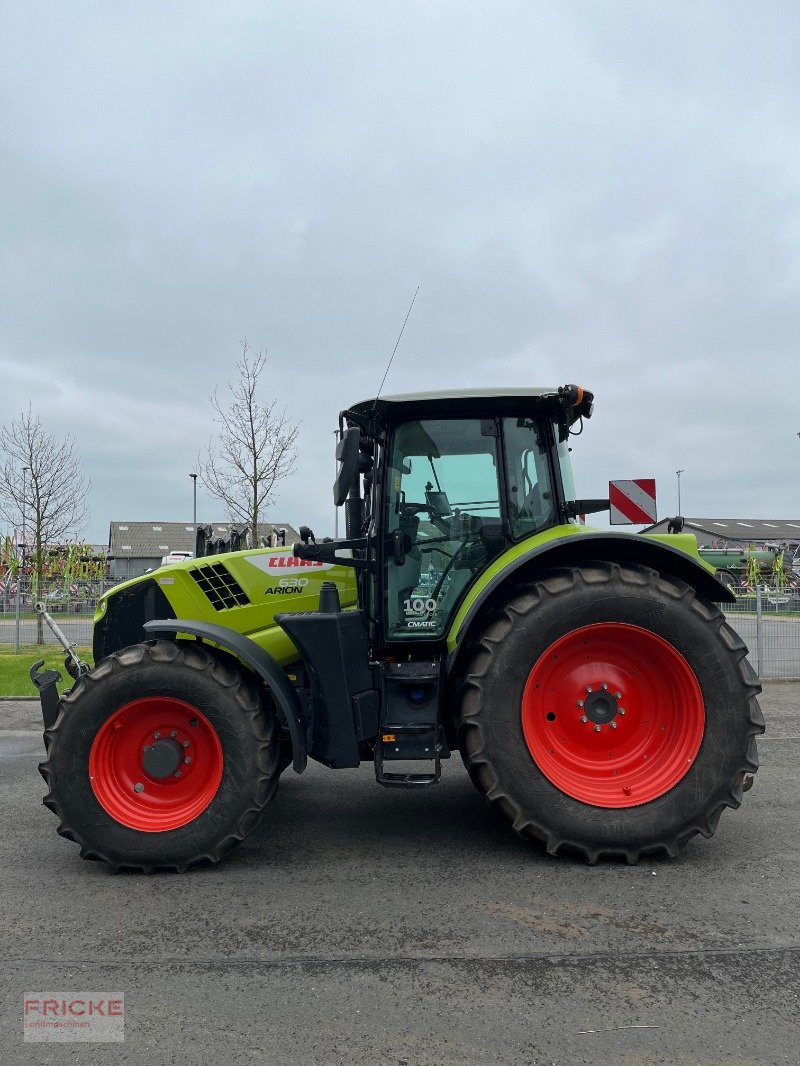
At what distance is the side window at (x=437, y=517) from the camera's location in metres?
4.04

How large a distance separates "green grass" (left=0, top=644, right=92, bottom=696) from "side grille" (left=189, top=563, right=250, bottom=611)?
3844 millimetres

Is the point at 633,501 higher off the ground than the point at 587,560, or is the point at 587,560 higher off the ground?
the point at 633,501

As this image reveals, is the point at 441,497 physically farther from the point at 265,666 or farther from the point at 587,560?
the point at 265,666

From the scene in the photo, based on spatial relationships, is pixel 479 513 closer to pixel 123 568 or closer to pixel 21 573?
pixel 21 573

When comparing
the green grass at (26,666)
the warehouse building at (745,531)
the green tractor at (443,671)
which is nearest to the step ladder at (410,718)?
the green tractor at (443,671)

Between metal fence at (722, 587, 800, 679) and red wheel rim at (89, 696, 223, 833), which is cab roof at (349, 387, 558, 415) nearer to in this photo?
red wheel rim at (89, 696, 223, 833)

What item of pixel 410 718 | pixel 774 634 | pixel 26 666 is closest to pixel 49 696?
pixel 410 718

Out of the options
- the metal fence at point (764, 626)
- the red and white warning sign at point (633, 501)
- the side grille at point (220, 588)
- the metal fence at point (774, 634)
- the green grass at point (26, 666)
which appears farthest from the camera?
the metal fence at point (774, 634)

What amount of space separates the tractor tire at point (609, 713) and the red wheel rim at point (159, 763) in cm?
133

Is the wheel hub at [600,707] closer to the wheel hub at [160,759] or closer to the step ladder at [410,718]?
the step ladder at [410,718]

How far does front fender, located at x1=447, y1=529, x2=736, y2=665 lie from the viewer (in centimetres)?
372

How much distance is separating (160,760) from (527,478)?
2.46 m

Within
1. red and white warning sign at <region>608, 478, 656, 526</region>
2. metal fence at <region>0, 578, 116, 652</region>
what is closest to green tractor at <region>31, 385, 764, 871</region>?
red and white warning sign at <region>608, 478, 656, 526</region>

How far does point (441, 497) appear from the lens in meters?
4.09
